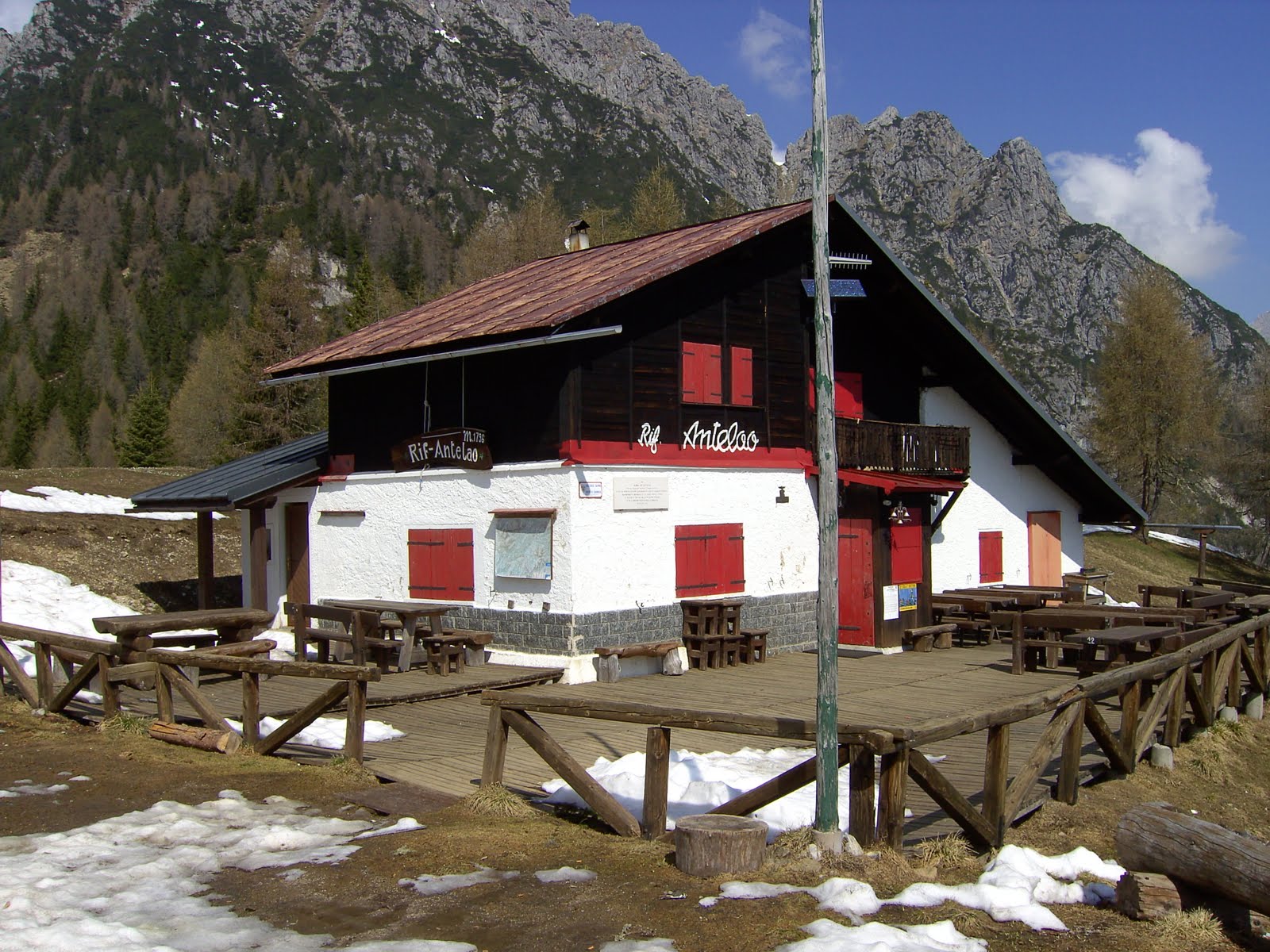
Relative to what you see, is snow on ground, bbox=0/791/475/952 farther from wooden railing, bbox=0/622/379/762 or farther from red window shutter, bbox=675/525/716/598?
red window shutter, bbox=675/525/716/598

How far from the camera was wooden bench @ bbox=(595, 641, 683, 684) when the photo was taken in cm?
1479

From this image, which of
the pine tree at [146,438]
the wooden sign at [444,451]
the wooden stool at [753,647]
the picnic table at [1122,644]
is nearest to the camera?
the picnic table at [1122,644]

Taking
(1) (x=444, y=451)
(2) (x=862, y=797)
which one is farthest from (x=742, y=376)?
(2) (x=862, y=797)

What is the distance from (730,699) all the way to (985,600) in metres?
7.88

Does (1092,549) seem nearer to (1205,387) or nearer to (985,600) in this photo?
(1205,387)

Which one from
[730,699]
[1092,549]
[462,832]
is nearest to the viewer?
[462,832]

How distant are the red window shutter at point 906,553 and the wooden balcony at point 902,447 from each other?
3.42 feet

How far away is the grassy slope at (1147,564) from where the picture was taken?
115 ft

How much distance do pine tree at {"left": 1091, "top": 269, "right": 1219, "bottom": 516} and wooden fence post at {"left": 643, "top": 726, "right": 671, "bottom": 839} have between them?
4603 cm

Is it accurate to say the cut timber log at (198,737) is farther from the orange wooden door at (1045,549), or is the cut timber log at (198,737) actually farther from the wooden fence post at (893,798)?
the orange wooden door at (1045,549)

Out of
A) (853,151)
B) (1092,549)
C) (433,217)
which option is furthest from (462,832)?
(853,151)

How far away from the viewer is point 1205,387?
4944 centimetres

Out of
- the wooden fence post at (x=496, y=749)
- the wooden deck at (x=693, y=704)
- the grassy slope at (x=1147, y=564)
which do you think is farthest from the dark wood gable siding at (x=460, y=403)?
the grassy slope at (x=1147, y=564)

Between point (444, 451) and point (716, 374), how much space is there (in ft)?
13.7
